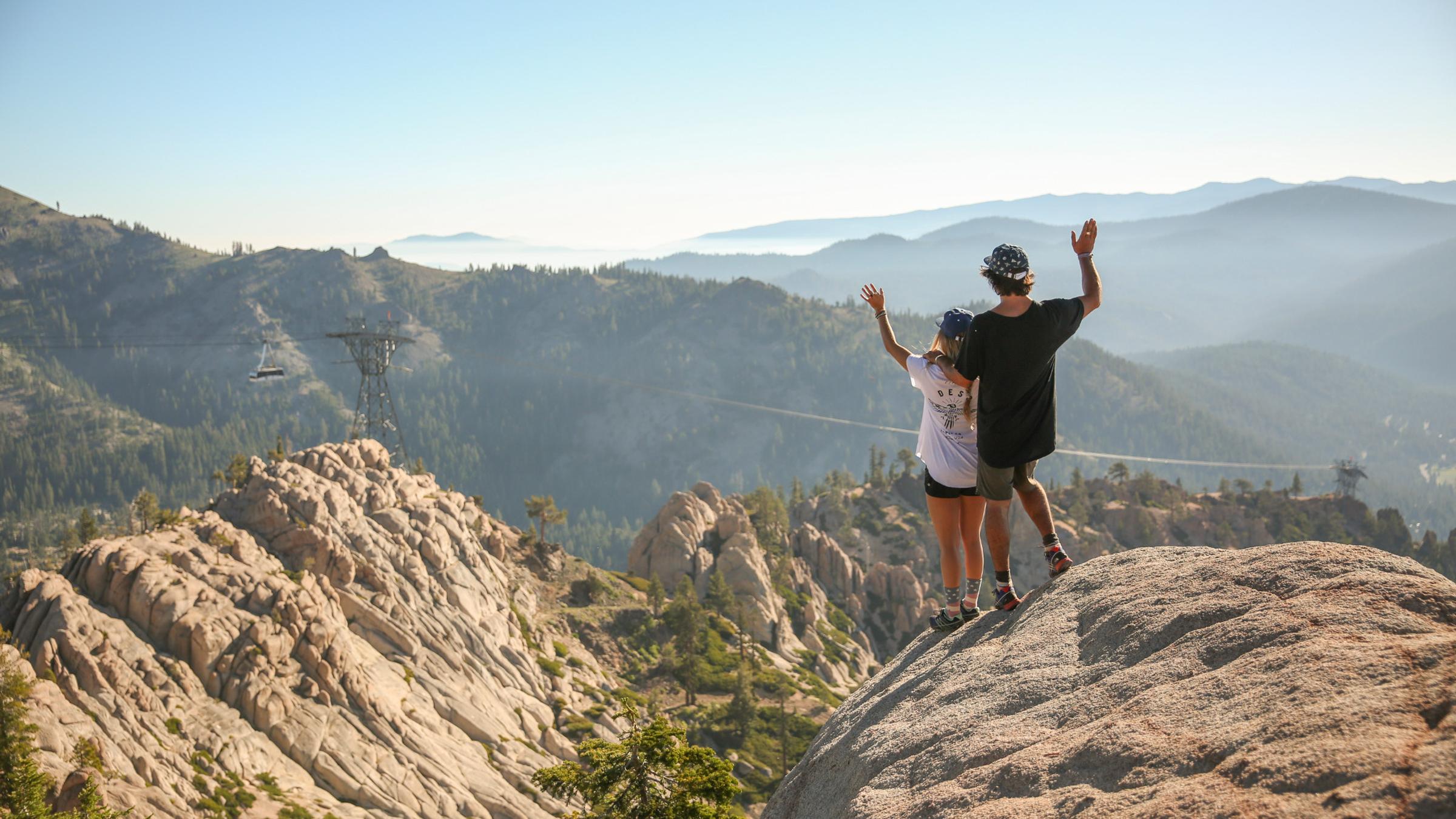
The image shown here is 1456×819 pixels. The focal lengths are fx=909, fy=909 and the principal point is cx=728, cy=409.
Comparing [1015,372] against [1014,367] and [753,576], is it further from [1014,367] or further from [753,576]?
[753,576]

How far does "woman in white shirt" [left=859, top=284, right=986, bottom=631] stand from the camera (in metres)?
12.2

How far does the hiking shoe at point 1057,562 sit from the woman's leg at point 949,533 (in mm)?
1329

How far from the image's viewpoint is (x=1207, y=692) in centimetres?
838

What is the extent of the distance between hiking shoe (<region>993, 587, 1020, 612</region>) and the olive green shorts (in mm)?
1861

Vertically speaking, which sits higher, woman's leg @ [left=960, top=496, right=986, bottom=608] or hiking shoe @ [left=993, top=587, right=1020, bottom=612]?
woman's leg @ [left=960, top=496, right=986, bottom=608]

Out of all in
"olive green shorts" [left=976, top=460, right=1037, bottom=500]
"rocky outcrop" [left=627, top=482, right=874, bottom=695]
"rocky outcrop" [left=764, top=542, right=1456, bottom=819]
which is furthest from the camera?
"rocky outcrop" [left=627, top=482, right=874, bottom=695]

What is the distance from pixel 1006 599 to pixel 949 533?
4.83 ft

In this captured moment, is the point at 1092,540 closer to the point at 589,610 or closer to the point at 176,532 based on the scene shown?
the point at 589,610

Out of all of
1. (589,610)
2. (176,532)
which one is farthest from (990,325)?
(589,610)

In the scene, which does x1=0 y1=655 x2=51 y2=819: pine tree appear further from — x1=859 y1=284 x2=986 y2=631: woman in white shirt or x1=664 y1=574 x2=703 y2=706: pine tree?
x1=664 y1=574 x2=703 y2=706: pine tree

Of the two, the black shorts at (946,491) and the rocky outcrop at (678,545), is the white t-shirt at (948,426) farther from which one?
the rocky outcrop at (678,545)

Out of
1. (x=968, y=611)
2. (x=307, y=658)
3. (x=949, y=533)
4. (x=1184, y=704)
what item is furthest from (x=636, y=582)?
(x=1184, y=704)

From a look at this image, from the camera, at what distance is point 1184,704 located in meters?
8.43

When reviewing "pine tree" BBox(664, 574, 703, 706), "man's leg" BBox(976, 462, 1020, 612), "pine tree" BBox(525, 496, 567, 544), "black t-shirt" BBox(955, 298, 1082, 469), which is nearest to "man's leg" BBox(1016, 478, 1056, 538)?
"man's leg" BBox(976, 462, 1020, 612)
